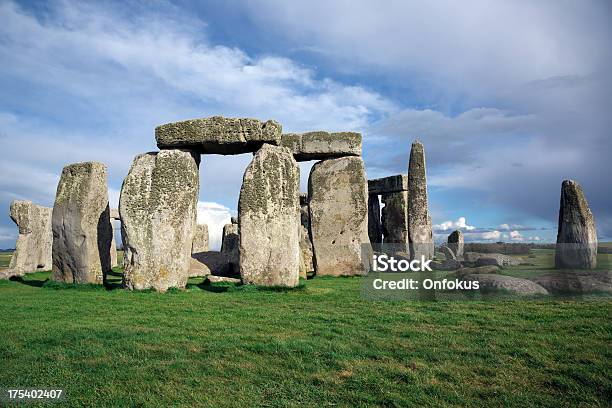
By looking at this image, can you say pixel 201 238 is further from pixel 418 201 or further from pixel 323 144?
A: pixel 418 201

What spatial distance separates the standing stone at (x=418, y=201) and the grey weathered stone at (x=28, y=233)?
1197 cm

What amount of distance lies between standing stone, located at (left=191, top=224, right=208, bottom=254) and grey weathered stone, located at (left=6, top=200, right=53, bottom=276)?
18.6ft

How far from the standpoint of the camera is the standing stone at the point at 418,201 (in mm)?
15039

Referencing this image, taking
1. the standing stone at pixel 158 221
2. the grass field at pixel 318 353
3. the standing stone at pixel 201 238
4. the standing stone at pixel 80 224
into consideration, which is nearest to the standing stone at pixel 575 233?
the grass field at pixel 318 353

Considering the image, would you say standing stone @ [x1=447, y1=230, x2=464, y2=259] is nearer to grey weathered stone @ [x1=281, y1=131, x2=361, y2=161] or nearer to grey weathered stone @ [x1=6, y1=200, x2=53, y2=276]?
grey weathered stone @ [x1=281, y1=131, x2=361, y2=161]

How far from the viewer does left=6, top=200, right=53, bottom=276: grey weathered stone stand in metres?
14.8

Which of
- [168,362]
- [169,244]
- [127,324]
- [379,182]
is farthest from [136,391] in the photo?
[379,182]

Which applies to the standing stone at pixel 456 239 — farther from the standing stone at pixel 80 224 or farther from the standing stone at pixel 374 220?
the standing stone at pixel 80 224

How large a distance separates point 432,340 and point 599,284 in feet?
14.5

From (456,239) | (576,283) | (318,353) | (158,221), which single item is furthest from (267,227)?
(456,239)

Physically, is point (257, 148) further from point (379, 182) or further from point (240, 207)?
point (379, 182)

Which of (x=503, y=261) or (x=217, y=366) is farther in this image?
(x=503, y=261)

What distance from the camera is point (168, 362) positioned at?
14.4 ft

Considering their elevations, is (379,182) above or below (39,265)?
above
